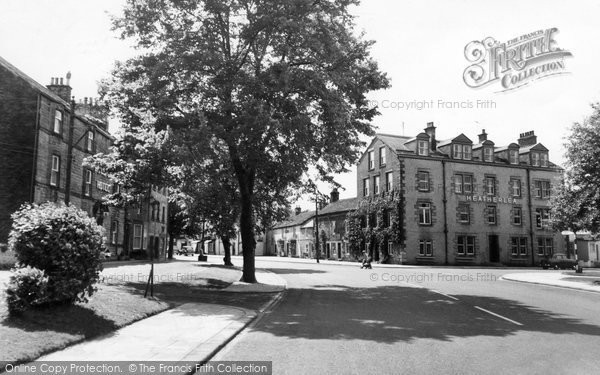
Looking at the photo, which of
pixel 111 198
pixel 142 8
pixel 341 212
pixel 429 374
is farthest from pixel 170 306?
pixel 341 212

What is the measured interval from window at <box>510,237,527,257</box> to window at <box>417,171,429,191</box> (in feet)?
39.6

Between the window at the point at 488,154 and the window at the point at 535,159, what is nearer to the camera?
the window at the point at 488,154

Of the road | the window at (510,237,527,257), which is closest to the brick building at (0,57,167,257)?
the road

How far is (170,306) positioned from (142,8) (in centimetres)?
1233

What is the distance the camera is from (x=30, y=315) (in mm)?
8750

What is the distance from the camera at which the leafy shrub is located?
339 inches

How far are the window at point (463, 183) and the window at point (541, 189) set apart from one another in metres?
8.99

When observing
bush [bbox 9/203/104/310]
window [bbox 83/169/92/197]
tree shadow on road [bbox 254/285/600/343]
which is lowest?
tree shadow on road [bbox 254/285/600/343]

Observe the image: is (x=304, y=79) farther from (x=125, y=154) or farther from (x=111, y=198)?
(x=111, y=198)

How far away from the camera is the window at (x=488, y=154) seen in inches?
2064

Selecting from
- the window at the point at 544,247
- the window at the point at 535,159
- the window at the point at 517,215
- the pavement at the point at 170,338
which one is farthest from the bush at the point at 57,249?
the window at the point at 535,159

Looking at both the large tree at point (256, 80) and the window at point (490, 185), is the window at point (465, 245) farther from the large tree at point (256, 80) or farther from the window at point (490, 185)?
the large tree at point (256, 80)

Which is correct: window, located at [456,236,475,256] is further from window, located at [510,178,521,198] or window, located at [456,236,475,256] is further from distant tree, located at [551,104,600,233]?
distant tree, located at [551,104,600,233]

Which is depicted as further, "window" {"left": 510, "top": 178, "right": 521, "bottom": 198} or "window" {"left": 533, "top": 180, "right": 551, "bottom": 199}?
"window" {"left": 533, "top": 180, "right": 551, "bottom": 199}
